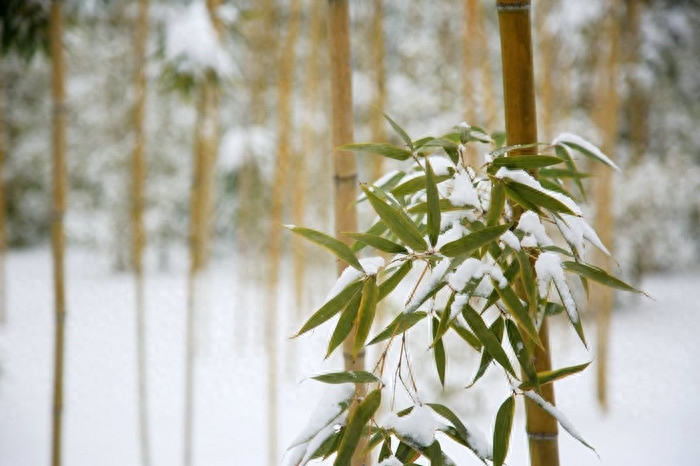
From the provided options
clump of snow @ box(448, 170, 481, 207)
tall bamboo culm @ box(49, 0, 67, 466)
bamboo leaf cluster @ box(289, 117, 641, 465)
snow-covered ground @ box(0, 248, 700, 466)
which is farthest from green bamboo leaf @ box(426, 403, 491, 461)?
tall bamboo culm @ box(49, 0, 67, 466)

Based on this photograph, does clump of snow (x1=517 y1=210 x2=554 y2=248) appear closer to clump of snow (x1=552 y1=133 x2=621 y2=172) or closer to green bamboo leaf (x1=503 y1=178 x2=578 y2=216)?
green bamboo leaf (x1=503 y1=178 x2=578 y2=216)

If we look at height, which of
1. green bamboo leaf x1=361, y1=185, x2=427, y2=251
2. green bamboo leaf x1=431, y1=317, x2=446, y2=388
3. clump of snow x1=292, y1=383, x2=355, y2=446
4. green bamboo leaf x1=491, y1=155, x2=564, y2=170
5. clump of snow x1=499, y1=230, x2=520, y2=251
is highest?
green bamboo leaf x1=491, y1=155, x2=564, y2=170

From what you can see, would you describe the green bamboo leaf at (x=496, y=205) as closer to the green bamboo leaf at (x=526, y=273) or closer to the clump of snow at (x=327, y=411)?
the green bamboo leaf at (x=526, y=273)

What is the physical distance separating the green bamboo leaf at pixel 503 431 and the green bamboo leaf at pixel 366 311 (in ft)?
0.60

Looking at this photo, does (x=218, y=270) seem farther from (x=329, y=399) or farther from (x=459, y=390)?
(x=329, y=399)

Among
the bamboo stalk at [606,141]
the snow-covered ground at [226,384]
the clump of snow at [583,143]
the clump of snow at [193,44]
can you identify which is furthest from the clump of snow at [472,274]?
the bamboo stalk at [606,141]

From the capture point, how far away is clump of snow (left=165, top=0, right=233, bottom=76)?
7.25 feet

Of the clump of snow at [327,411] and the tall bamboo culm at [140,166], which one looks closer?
the clump of snow at [327,411]

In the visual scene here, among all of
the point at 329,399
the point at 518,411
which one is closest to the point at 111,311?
the point at 518,411

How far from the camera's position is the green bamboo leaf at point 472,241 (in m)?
0.47

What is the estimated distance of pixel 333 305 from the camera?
1.73ft

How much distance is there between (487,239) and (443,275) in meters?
0.05

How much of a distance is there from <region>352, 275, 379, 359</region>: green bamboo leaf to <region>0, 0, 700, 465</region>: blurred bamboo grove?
0.31m

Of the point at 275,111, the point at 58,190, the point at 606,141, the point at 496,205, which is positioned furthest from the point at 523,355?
the point at 275,111
